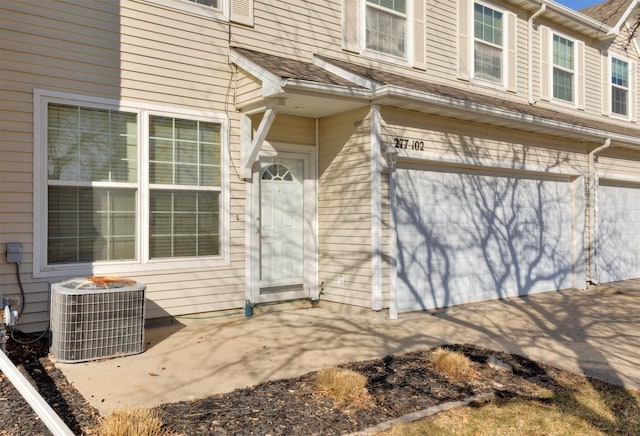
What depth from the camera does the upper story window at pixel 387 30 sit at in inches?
323

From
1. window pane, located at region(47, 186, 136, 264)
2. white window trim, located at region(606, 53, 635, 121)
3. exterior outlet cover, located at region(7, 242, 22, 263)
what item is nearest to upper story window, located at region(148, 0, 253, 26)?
window pane, located at region(47, 186, 136, 264)

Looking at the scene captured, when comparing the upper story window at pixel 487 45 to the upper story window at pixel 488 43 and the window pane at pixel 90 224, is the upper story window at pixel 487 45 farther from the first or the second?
the window pane at pixel 90 224

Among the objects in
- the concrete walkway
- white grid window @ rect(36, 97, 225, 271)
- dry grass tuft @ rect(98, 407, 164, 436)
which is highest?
white grid window @ rect(36, 97, 225, 271)

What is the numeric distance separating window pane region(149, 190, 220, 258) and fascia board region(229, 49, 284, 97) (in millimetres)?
1551

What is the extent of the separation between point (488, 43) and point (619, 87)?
5375mm

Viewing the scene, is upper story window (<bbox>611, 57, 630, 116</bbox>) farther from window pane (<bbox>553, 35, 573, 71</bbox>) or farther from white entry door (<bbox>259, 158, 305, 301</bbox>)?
white entry door (<bbox>259, 158, 305, 301</bbox>)

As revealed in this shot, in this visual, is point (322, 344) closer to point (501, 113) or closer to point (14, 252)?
point (14, 252)

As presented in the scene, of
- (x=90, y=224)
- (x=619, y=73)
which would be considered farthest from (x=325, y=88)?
(x=619, y=73)

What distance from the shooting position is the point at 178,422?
345cm

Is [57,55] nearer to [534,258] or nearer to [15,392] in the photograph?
[15,392]

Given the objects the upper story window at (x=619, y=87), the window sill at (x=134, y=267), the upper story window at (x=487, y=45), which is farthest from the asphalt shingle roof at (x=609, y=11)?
the window sill at (x=134, y=267)

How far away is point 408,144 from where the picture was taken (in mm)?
7547

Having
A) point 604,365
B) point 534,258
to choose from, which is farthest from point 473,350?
point 534,258

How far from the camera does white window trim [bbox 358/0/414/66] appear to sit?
830cm
